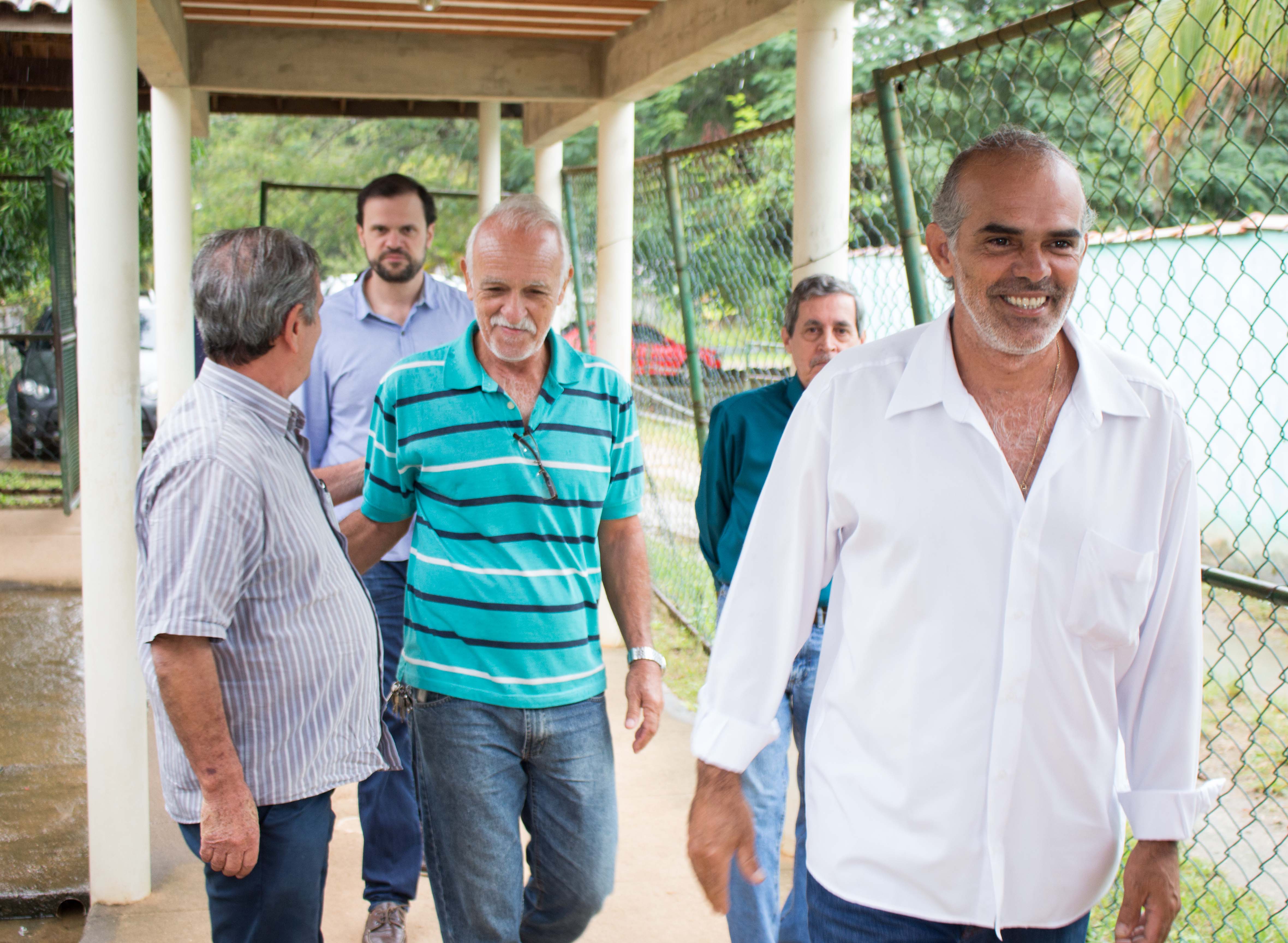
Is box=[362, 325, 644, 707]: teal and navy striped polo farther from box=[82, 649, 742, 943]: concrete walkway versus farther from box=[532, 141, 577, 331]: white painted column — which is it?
box=[532, 141, 577, 331]: white painted column

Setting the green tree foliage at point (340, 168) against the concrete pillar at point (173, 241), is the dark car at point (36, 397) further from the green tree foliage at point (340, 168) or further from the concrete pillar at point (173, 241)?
the green tree foliage at point (340, 168)

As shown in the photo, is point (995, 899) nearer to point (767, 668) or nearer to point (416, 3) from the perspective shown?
point (767, 668)

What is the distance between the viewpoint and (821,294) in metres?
3.50

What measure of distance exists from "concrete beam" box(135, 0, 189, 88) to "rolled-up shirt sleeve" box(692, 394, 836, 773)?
156 inches

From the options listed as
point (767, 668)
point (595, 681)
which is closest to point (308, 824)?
point (595, 681)

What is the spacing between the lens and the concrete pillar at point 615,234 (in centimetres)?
645

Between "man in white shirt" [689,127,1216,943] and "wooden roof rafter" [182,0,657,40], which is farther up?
"wooden roof rafter" [182,0,657,40]

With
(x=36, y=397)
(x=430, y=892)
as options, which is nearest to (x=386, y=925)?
(x=430, y=892)

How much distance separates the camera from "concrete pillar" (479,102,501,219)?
8.01 metres

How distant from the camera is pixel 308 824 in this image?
234 cm

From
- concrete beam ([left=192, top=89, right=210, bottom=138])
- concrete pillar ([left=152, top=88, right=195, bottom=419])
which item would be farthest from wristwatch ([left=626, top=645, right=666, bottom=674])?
concrete beam ([left=192, top=89, right=210, bottom=138])

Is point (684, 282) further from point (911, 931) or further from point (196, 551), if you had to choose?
point (911, 931)

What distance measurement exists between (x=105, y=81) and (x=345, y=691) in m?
A: 2.16

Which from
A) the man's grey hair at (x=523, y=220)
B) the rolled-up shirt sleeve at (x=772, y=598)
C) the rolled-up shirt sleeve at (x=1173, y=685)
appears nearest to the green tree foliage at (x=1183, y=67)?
the man's grey hair at (x=523, y=220)
